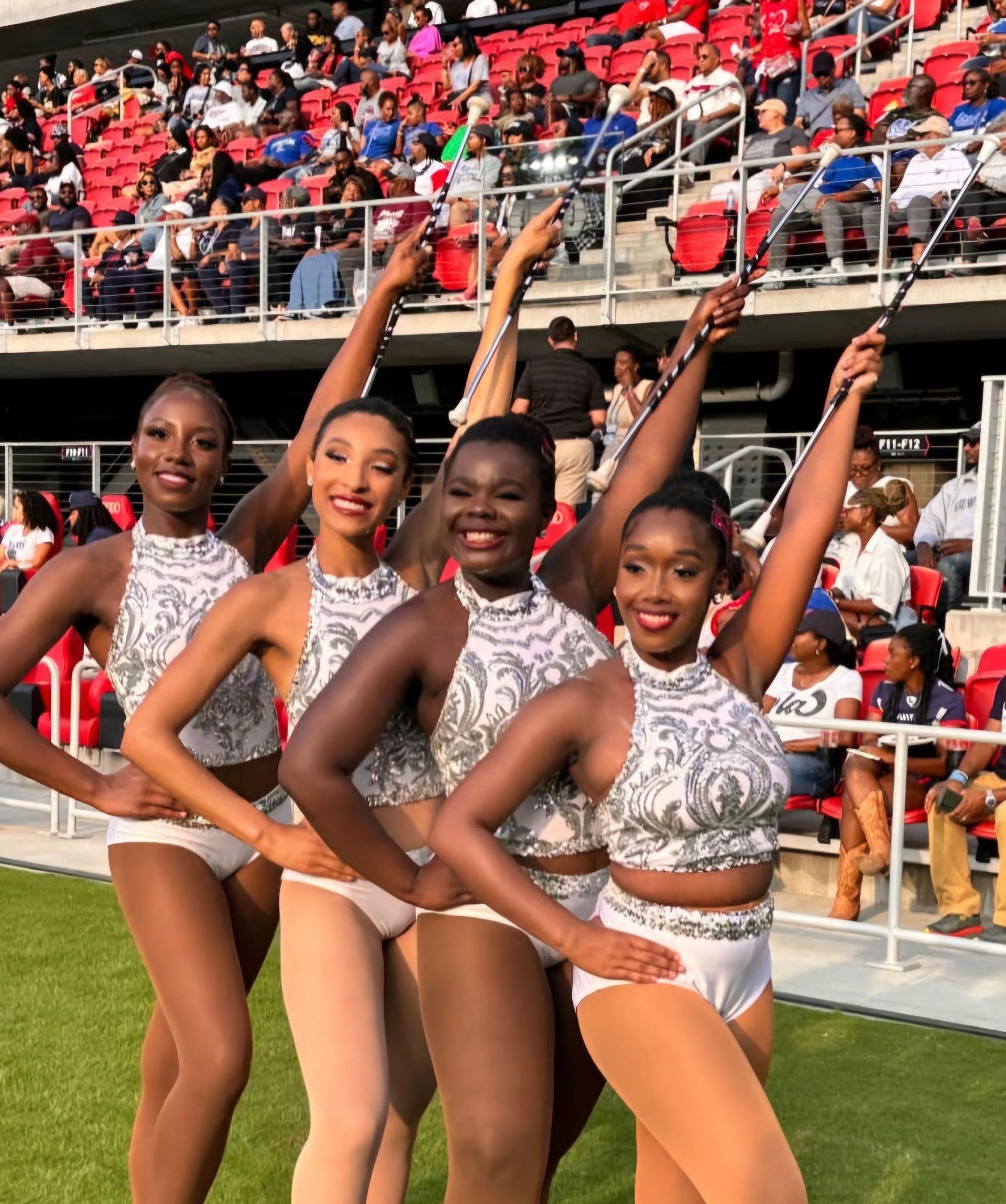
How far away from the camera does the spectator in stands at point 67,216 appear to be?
15.8m

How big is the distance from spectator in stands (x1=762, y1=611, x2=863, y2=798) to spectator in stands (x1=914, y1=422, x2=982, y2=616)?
148cm

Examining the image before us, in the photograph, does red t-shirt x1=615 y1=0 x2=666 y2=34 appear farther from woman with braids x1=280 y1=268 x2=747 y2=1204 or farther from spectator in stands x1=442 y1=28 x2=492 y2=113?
woman with braids x1=280 y1=268 x2=747 y2=1204

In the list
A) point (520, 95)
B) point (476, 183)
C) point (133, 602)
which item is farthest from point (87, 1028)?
point (520, 95)

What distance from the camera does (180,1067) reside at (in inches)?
106

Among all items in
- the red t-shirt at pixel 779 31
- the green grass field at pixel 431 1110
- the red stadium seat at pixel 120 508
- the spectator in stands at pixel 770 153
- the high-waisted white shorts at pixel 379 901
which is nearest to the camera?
the high-waisted white shorts at pixel 379 901

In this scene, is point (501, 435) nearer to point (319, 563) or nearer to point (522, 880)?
point (319, 563)

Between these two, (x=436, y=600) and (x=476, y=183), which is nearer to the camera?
(x=436, y=600)

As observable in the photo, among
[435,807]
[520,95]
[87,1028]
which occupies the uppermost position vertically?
[520,95]

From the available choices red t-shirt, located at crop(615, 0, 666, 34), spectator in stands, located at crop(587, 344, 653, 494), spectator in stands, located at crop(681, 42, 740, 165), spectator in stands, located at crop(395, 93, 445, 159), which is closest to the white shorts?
spectator in stands, located at crop(395, 93, 445, 159)

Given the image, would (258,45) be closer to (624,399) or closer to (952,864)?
(624,399)

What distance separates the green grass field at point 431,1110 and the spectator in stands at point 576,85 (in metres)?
9.28

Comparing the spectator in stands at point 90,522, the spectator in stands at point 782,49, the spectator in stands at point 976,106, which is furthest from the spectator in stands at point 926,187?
the spectator in stands at point 90,522

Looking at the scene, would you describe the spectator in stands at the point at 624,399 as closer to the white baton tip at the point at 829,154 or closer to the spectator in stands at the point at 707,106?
the spectator in stands at the point at 707,106

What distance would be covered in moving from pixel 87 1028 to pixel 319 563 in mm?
2664
